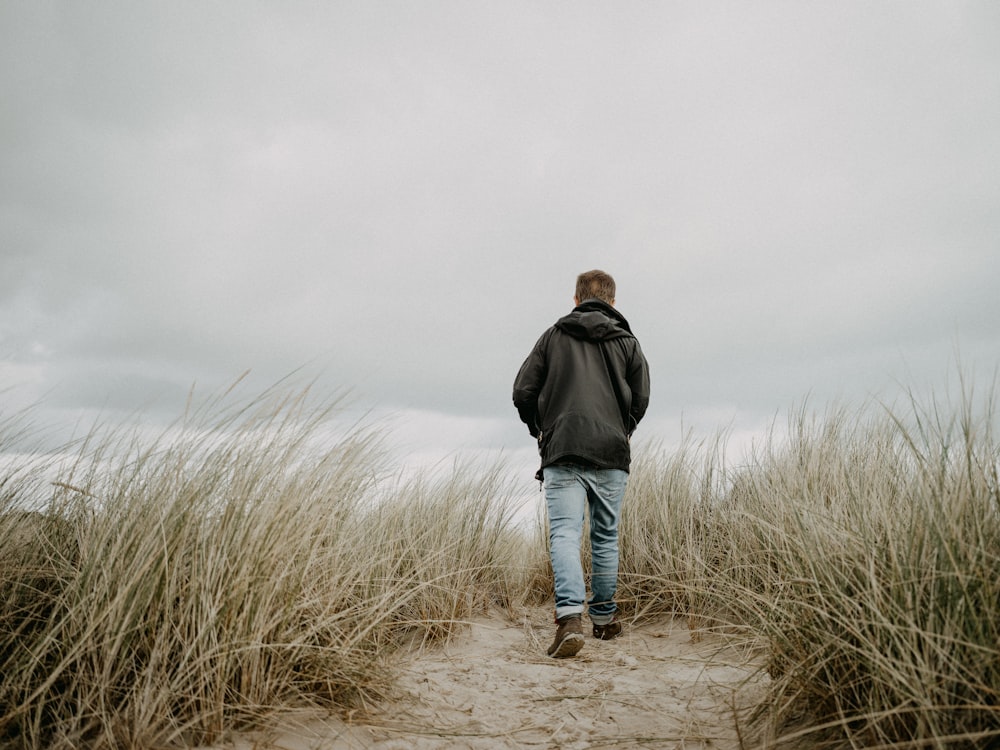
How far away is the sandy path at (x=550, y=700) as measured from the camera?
2.15m

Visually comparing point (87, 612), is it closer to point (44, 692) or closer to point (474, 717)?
point (44, 692)

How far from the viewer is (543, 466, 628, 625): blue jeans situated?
353 centimetres

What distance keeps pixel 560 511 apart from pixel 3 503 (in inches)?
115

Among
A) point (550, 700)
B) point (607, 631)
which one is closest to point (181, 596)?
point (550, 700)

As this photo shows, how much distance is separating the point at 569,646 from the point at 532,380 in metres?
1.60

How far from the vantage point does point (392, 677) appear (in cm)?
244

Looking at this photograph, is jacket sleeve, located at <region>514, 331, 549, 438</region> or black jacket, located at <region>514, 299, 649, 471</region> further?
jacket sleeve, located at <region>514, 331, 549, 438</region>

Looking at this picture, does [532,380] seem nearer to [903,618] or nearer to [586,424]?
[586,424]

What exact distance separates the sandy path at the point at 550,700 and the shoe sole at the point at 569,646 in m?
0.04

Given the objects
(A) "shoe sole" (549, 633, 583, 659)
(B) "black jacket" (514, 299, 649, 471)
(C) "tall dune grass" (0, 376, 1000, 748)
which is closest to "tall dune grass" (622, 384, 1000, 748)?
(C) "tall dune grass" (0, 376, 1000, 748)

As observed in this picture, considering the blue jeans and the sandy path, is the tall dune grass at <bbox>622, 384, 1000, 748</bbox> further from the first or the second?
the blue jeans

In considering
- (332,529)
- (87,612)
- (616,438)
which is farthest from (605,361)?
(87,612)

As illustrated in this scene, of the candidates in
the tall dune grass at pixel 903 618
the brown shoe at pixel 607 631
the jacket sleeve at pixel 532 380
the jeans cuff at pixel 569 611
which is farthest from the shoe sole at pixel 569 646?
the jacket sleeve at pixel 532 380

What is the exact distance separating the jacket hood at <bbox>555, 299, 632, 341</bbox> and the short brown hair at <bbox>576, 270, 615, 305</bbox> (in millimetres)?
141
